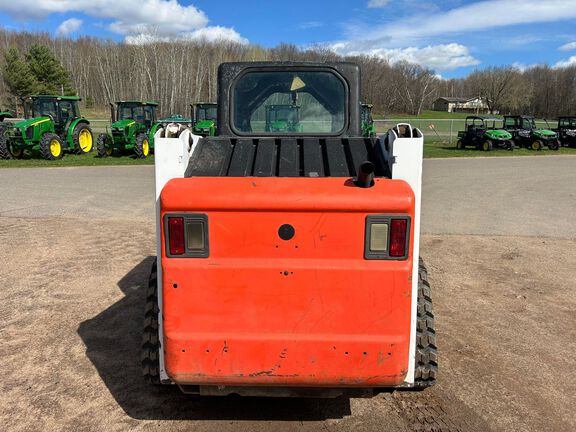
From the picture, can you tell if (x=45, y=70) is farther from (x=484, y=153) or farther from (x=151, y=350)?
(x=151, y=350)

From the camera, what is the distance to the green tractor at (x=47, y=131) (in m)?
17.5

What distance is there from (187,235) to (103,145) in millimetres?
18392

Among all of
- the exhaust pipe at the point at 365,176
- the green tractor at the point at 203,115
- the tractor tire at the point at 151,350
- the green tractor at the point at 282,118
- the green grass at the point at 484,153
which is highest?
the green tractor at the point at 203,115

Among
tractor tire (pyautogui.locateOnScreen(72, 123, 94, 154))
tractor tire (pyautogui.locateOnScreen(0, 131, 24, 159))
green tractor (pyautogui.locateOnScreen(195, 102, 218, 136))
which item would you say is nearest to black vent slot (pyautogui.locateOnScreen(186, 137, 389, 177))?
green tractor (pyautogui.locateOnScreen(195, 102, 218, 136))

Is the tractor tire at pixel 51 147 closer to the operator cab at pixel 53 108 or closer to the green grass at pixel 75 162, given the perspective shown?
the green grass at pixel 75 162

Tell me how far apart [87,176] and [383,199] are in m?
13.3

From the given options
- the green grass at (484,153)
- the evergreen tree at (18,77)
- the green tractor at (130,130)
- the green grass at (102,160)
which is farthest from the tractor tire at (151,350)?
the evergreen tree at (18,77)

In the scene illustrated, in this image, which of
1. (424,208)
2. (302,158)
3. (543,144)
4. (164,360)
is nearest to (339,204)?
(302,158)

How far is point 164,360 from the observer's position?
250 cm

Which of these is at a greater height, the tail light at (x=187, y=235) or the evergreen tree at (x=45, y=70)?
the evergreen tree at (x=45, y=70)

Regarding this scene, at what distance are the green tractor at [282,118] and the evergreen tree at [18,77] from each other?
207 ft

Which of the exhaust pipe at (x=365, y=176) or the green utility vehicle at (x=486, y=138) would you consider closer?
the exhaust pipe at (x=365, y=176)

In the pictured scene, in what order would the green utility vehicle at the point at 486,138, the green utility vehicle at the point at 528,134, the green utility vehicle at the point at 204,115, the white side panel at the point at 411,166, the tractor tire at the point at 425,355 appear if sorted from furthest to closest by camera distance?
the green utility vehicle at the point at 528,134 < the green utility vehicle at the point at 486,138 < the green utility vehicle at the point at 204,115 < the tractor tire at the point at 425,355 < the white side panel at the point at 411,166

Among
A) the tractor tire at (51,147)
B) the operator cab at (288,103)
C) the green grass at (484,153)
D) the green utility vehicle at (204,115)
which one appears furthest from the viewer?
the green grass at (484,153)
